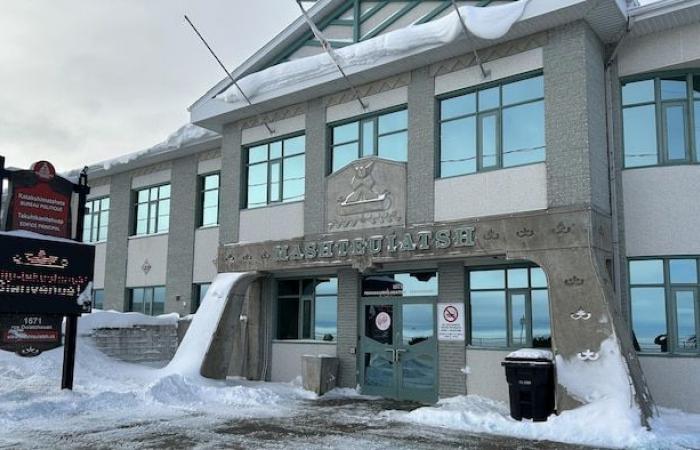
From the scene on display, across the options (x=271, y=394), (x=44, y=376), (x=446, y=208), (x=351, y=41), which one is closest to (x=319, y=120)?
(x=351, y=41)

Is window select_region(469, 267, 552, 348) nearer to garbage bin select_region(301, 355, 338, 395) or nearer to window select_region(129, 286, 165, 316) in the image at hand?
garbage bin select_region(301, 355, 338, 395)

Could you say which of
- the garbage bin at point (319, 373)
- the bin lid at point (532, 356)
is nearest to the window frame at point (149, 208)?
the garbage bin at point (319, 373)

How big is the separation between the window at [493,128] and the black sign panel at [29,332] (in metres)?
8.99

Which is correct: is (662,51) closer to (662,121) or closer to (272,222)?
(662,121)

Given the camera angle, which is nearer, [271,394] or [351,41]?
[271,394]

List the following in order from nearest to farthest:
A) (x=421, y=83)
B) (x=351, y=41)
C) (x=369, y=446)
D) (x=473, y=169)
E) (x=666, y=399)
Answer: (x=369, y=446), (x=666, y=399), (x=473, y=169), (x=421, y=83), (x=351, y=41)

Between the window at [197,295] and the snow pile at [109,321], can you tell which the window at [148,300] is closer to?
the window at [197,295]

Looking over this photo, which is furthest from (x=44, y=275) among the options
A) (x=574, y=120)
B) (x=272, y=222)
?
(x=574, y=120)

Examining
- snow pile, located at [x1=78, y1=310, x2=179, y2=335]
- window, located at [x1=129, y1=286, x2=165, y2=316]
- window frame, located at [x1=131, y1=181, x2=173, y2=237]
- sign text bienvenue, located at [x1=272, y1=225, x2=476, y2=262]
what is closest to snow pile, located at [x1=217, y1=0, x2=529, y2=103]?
sign text bienvenue, located at [x1=272, y1=225, x2=476, y2=262]

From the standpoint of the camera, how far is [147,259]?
969 inches

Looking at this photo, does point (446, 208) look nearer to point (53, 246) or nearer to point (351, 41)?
point (351, 41)

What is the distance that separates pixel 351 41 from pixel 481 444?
11.0 m

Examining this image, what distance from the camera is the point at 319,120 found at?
1792 centimetres

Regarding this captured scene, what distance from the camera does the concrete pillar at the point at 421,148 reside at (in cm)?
1525
